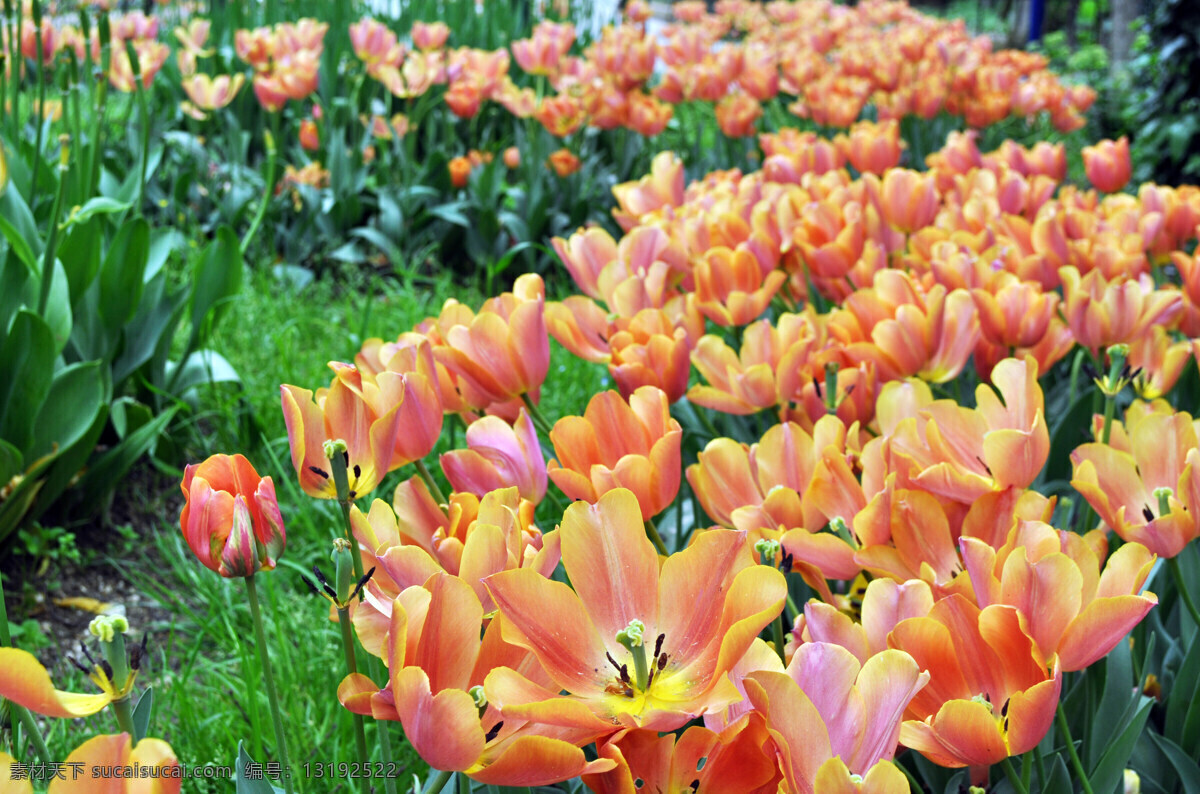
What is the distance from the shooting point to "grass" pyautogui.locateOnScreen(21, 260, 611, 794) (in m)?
1.40

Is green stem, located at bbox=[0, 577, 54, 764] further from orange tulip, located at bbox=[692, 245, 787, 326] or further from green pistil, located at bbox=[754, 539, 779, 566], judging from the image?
orange tulip, located at bbox=[692, 245, 787, 326]

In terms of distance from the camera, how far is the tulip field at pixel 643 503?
64 centimetres

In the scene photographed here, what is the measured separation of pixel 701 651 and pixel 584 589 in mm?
94

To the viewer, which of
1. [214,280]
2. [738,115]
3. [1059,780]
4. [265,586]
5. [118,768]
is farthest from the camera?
[738,115]

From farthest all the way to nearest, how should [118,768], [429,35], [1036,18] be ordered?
[1036,18] < [429,35] < [118,768]

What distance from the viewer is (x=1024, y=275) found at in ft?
5.67

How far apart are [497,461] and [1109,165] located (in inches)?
86.3

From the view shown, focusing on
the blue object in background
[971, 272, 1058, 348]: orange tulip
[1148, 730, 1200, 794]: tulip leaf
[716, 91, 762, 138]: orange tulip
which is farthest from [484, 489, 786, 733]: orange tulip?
the blue object in background

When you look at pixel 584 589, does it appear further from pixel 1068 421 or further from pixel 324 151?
pixel 324 151

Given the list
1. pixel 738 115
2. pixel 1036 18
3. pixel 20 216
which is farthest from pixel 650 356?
→ pixel 1036 18

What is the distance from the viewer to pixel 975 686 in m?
0.71

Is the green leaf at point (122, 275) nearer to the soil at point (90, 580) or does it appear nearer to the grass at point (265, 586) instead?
the grass at point (265, 586)

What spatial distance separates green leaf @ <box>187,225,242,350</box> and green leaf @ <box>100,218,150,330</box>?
0.21 metres

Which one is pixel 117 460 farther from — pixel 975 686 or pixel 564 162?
pixel 564 162
